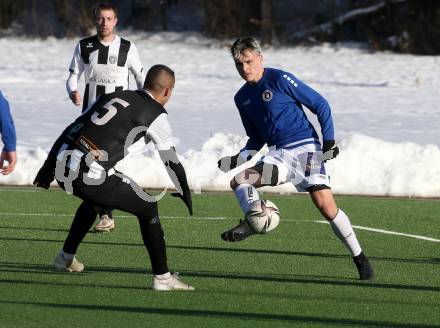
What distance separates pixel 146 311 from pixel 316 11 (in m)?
Answer: 31.4

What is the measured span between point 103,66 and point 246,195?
339 cm

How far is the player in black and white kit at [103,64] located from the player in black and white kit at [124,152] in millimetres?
3625

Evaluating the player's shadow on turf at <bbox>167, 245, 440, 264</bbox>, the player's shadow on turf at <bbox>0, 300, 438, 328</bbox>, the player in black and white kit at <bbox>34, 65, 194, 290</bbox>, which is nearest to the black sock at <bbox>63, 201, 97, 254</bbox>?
the player in black and white kit at <bbox>34, 65, 194, 290</bbox>

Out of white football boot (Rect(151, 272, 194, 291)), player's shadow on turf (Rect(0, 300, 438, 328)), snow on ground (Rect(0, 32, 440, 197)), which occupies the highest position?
player's shadow on turf (Rect(0, 300, 438, 328))

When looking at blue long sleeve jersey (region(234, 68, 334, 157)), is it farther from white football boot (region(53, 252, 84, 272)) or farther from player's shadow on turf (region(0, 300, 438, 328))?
player's shadow on turf (region(0, 300, 438, 328))

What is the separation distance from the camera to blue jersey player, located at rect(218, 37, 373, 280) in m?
9.27

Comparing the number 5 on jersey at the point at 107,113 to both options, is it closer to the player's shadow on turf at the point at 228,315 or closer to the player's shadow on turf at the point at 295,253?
the player's shadow on turf at the point at 228,315

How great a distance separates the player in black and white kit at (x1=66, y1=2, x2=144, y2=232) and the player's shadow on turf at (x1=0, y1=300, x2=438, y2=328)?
13.9 ft

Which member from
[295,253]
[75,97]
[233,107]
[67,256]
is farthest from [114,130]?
[233,107]

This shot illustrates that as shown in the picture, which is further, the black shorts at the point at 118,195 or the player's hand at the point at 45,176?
the player's hand at the point at 45,176

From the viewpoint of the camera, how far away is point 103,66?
12.2m

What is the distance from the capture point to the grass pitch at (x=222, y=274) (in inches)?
300

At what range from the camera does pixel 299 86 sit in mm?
9398

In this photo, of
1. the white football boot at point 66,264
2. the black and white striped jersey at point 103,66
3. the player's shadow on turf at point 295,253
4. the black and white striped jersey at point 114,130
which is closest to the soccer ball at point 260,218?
the black and white striped jersey at point 114,130
